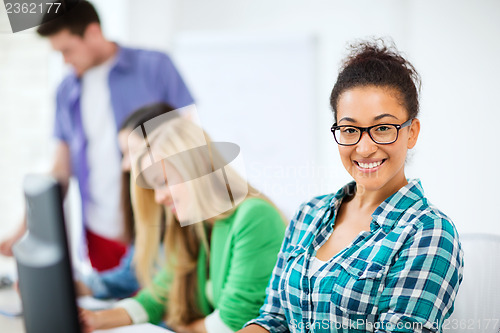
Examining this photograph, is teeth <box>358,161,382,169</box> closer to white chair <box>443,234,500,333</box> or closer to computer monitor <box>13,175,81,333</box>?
white chair <box>443,234,500,333</box>

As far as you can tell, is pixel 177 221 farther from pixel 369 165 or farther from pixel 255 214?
pixel 369 165

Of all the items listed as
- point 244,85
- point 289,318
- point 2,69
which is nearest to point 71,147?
point 2,69

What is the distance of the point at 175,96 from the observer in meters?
2.15

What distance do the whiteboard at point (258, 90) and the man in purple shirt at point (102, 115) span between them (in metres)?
0.26

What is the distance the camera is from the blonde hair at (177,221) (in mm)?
1291

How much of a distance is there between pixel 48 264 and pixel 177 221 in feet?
2.09

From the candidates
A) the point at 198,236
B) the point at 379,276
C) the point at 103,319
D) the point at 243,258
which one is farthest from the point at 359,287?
the point at 103,319

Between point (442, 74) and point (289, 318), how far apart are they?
2.83 feet

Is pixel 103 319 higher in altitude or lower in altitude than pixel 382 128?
lower

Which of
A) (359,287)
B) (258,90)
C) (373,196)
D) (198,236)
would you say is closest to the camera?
(359,287)

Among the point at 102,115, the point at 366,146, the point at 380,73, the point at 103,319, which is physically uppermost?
the point at 380,73

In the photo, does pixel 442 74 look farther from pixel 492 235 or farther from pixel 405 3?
pixel 405 3

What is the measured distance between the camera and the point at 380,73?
3.00ft

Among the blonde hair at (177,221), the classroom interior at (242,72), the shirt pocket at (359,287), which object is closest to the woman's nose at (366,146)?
the shirt pocket at (359,287)
